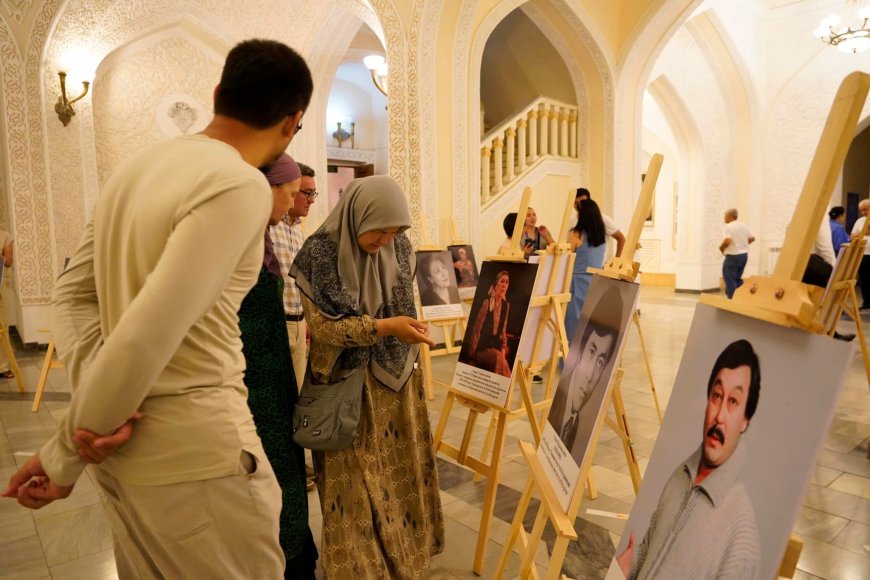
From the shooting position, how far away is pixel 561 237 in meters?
2.45

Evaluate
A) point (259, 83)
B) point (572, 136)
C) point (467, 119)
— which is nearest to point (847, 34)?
point (572, 136)

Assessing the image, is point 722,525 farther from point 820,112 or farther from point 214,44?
point 820,112

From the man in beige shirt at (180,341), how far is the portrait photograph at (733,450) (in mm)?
700

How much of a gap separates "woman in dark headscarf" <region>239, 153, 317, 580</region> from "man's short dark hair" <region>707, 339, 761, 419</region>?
1190 mm

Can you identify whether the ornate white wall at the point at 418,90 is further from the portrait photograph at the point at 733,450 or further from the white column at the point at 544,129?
the portrait photograph at the point at 733,450

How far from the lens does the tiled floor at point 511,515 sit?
2.06 metres

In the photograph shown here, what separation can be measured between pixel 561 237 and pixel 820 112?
10345 millimetres

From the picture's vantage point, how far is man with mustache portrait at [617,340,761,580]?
0.77 meters

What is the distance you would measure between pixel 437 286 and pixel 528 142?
446 centimetres

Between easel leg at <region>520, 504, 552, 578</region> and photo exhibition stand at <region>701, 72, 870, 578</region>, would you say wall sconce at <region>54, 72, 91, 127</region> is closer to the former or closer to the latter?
easel leg at <region>520, 504, 552, 578</region>

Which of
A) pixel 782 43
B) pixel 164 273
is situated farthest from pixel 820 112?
pixel 164 273

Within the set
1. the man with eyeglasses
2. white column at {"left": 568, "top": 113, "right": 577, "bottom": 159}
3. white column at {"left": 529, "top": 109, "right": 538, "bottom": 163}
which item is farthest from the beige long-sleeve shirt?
white column at {"left": 568, "top": 113, "right": 577, "bottom": 159}

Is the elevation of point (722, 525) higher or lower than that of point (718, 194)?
lower

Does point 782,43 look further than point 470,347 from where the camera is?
Yes
